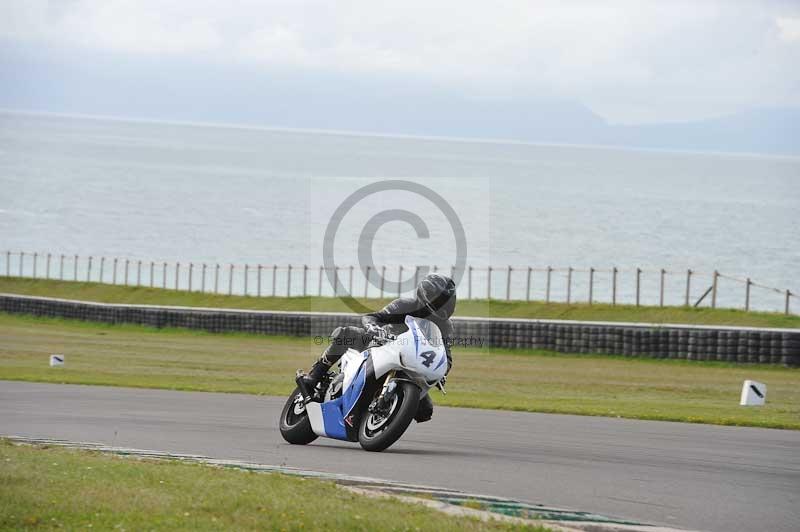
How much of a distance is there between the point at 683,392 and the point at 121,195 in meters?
149

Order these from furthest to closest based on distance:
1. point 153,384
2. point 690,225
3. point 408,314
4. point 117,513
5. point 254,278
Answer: point 690,225
point 254,278
point 153,384
point 408,314
point 117,513

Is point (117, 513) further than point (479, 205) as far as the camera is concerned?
No

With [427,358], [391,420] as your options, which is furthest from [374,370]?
[427,358]

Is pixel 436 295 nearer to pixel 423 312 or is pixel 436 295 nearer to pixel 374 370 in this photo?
pixel 423 312

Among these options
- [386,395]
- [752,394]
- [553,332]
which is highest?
[386,395]

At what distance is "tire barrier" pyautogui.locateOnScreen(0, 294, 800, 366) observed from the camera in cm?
3194

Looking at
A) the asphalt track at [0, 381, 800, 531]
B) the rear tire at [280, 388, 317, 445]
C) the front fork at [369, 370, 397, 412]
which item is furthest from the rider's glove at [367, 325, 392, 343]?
the rear tire at [280, 388, 317, 445]

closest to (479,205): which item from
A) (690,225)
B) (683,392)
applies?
(690,225)

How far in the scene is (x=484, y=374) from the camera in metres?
30.6

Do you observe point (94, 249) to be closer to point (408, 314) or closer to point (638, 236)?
point (638, 236)

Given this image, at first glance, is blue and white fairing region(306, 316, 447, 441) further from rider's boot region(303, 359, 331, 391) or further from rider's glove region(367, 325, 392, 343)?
rider's boot region(303, 359, 331, 391)

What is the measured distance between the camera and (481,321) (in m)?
37.8

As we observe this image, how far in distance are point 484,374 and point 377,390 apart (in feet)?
62.3

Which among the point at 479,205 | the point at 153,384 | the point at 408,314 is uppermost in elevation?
the point at 479,205
